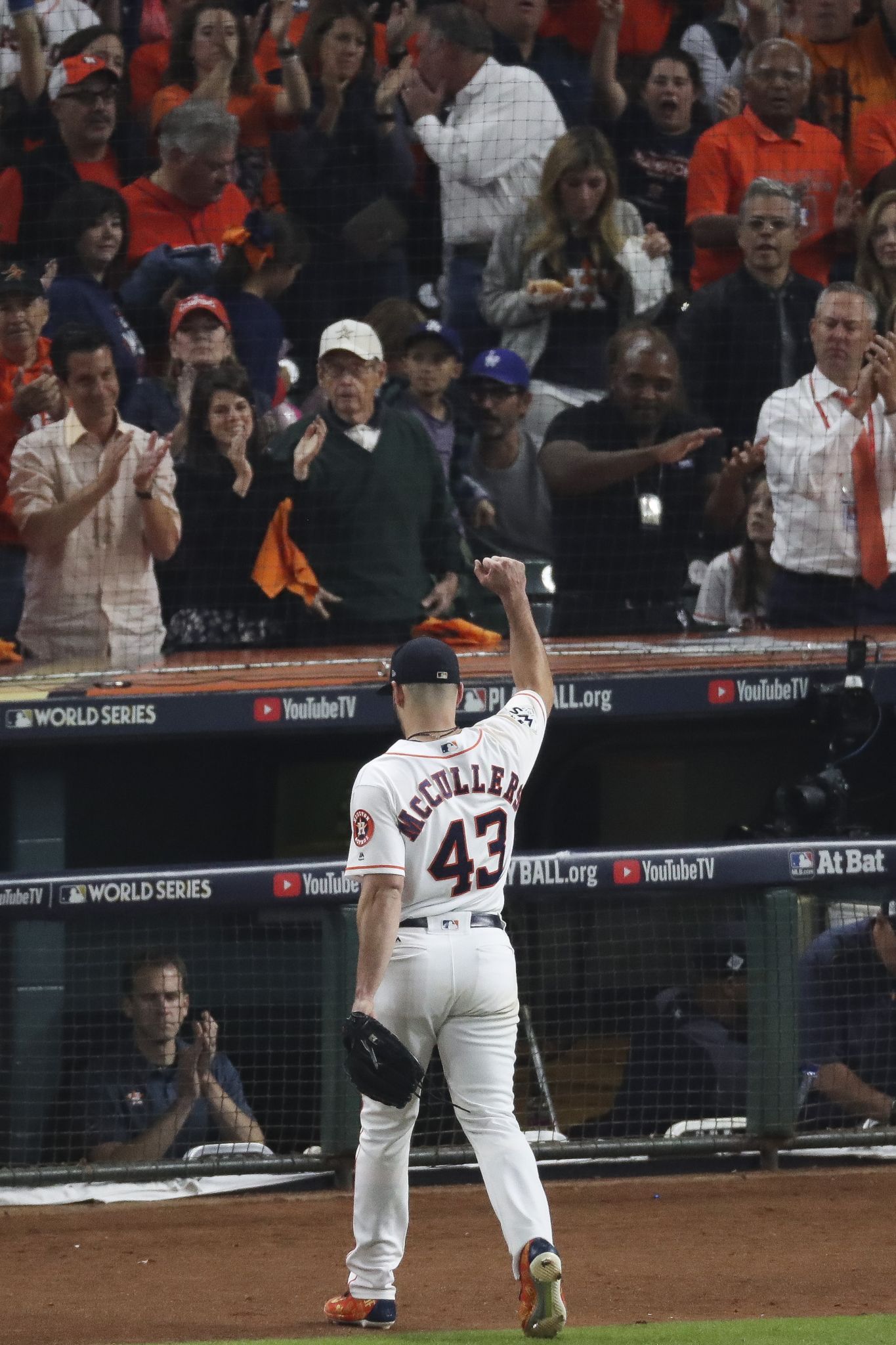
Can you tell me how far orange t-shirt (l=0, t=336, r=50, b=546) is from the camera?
7.13 m

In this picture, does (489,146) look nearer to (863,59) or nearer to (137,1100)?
(863,59)

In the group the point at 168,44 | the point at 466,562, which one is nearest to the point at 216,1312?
the point at 466,562

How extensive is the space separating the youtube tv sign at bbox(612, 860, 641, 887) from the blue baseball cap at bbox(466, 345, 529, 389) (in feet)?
8.08

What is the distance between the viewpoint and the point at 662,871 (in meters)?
5.68

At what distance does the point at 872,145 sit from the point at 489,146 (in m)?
1.76

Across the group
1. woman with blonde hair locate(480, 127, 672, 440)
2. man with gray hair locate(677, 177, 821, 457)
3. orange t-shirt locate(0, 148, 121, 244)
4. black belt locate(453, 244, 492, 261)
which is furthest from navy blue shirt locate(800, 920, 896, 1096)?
orange t-shirt locate(0, 148, 121, 244)

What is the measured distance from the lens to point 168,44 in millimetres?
8664

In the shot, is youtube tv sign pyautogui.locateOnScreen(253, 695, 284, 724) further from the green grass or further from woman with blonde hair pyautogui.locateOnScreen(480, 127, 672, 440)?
the green grass

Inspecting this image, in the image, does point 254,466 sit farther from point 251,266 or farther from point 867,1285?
point 867,1285

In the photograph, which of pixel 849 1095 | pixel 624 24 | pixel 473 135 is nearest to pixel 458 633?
pixel 849 1095

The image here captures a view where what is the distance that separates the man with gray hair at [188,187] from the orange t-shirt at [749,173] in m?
2.08

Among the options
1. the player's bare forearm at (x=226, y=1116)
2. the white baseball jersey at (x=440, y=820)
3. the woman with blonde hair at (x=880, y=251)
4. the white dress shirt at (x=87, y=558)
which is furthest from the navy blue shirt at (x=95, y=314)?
the white baseball jersey at (x=440, y=820)

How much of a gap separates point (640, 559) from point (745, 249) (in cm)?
144

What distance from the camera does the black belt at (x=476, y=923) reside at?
3.90 meters
